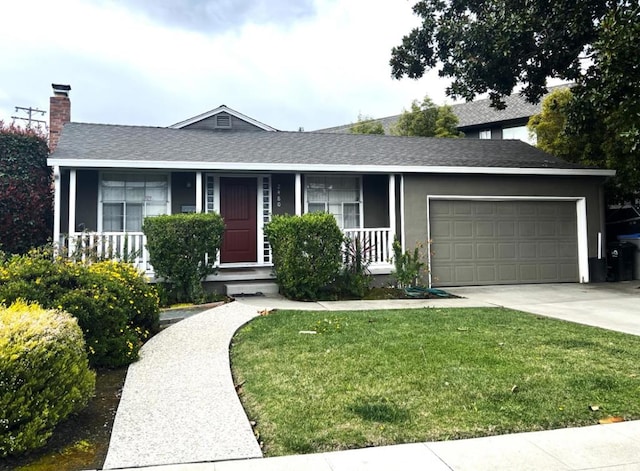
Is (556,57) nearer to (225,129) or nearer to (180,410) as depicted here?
(225,129)

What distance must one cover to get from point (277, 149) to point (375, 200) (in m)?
2.87

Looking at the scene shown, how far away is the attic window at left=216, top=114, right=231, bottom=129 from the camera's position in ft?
44.5

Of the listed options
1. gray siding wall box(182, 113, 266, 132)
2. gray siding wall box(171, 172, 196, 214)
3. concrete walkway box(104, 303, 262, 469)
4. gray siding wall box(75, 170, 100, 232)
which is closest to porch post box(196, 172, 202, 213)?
gray siding wall box(171, 172, 196, 214)

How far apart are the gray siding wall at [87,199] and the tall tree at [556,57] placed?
8.82 m

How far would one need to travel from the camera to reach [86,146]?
10.2 m

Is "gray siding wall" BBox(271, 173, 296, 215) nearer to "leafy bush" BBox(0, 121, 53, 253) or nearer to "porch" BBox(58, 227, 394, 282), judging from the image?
"porch" BBox(58, 227, 394, 282)

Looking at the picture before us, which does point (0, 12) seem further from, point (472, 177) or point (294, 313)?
point (472, 177)

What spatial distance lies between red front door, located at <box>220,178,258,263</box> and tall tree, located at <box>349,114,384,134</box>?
59.4 feet

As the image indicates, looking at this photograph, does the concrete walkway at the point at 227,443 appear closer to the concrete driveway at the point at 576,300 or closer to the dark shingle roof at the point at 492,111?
the concrete driveway at the point at 576,300

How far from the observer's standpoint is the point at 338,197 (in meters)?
11.7

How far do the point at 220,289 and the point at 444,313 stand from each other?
15.5 ft

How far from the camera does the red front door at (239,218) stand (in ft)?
36.6

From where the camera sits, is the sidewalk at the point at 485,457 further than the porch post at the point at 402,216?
No

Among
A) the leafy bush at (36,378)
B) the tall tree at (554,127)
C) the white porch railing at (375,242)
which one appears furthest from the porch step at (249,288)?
the tall tree at (554,127)
